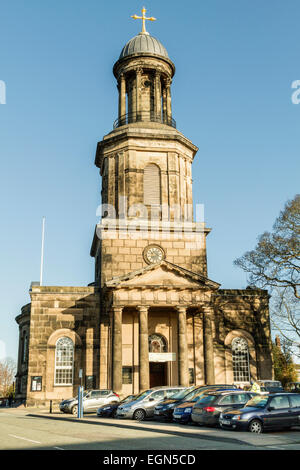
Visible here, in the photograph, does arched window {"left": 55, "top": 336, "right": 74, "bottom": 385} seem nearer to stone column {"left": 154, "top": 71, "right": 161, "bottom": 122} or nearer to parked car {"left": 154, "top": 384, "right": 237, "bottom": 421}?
parked car {"left": 154, "top": 384, "right": 237, "bottom": 421}

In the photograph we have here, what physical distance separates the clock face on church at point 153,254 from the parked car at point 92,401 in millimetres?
12760

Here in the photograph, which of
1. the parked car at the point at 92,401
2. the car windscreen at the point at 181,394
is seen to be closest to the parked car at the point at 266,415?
the car windscreen at the point at 181,394

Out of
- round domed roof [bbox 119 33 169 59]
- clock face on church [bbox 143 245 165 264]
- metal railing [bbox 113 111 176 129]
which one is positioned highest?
round domed roof [bbox 119 33 169 59]

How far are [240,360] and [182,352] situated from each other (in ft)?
25.4

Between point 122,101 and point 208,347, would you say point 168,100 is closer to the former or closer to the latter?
point 122,101

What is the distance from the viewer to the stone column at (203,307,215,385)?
114ft

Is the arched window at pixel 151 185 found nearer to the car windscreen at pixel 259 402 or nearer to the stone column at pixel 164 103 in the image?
the stone column at pixel 164 103

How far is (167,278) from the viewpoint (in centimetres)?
3628

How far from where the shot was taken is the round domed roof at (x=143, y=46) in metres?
46.2

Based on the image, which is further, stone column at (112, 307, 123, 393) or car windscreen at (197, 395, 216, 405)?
stone column at (112, 307, 123, 393)

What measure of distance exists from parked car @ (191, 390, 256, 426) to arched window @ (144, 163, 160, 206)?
23.3 meters

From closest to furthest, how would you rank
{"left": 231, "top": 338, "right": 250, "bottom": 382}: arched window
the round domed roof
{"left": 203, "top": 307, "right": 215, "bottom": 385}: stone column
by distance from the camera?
{"left": 203, "top": 307, "right": 215, "bottom": 385}: stone column, {"left": 231, "top": 338, "right": 250, "bottom": 382}: arched window, the round domed roof

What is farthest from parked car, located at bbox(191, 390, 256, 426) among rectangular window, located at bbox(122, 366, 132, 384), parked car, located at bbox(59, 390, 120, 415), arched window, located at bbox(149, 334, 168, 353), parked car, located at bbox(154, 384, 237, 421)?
arched window, located at bbox(149, 334, 168, 353)
